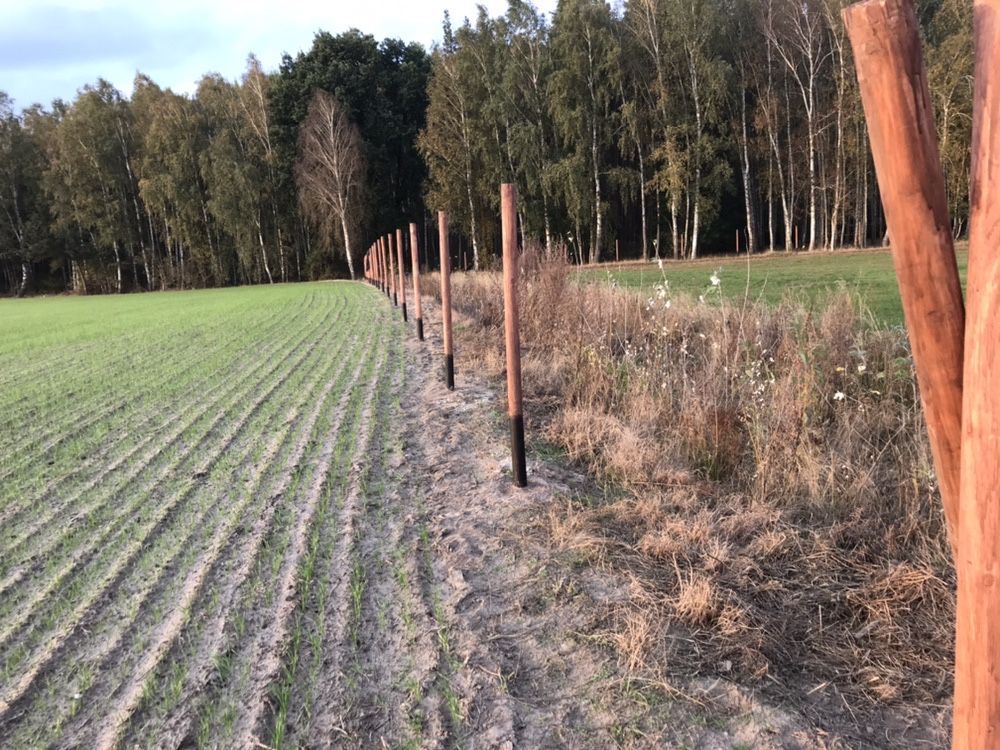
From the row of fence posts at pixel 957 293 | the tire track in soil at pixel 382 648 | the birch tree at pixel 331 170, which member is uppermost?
the birch tree at pixel 331 170

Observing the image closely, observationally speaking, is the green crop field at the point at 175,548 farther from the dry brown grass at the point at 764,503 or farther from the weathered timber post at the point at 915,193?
the weathered timber post at the point at 915,193

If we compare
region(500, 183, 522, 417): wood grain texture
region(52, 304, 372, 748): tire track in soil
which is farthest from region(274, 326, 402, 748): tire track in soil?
region(500, 183, 522, 417): wood grain texture

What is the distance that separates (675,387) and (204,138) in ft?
148

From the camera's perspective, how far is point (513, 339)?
3.90 metres

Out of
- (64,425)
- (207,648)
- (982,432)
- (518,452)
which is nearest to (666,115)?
(64,425)

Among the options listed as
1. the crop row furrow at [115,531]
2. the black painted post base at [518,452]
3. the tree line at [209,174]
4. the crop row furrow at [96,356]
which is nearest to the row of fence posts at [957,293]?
the black painted post base at [518,452]

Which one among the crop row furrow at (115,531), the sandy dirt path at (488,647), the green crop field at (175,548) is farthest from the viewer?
the crop row furrow at (115,531)

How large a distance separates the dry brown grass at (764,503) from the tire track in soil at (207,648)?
4.53ft

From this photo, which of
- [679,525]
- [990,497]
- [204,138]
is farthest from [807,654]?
[204,138]

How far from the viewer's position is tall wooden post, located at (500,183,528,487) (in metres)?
3.75

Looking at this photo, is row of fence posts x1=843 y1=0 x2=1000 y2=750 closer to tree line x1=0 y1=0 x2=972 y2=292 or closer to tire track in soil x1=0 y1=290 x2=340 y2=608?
tire track in soil x1=0 y1=290 x2=340 y2=608

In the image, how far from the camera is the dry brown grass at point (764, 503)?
90.3 inches

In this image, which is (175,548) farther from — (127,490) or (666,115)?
(666,115)

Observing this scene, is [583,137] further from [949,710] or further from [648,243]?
[949,710]
